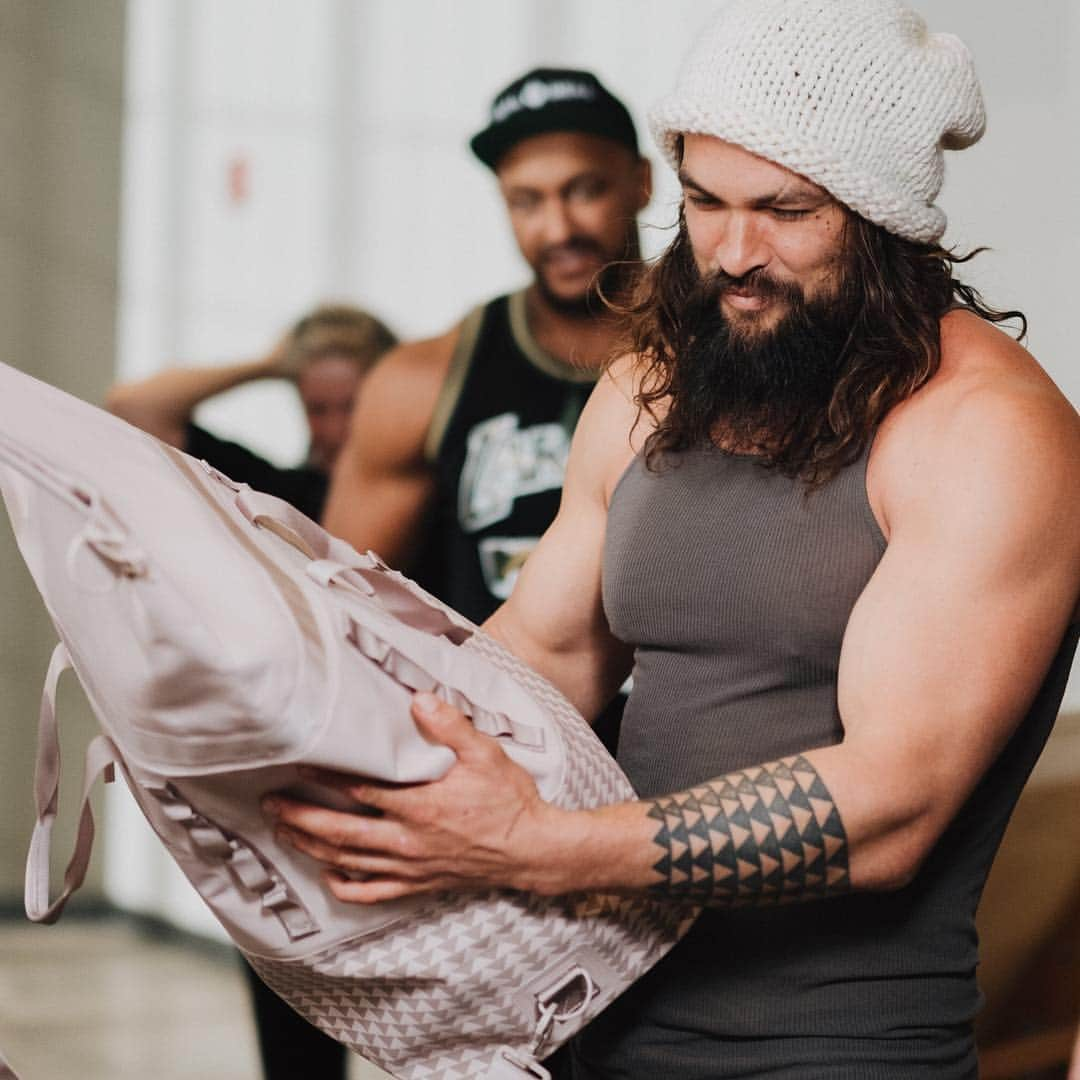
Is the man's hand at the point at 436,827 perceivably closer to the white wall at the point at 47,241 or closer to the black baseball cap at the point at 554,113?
the black baseball cap at the point at 554,113

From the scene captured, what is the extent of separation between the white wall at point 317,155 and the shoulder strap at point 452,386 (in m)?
0.63

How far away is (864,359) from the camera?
4.48 ft

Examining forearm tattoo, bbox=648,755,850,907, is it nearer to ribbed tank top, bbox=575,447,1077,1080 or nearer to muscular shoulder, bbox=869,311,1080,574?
ribbed tank top, bbox=575,447,1077,1080

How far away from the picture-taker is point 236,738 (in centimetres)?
108

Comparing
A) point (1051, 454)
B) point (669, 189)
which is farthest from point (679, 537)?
point (669, 189)

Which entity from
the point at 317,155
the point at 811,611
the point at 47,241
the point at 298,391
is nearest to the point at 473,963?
the point at 811,611

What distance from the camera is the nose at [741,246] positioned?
4.44 ft

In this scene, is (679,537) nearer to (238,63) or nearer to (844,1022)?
(844,1022)

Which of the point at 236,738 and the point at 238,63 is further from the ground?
the point at 238,63

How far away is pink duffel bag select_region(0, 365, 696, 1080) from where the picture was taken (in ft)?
3.44

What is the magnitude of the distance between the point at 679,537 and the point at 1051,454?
0.31 m

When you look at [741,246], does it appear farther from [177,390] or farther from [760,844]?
[177,390]

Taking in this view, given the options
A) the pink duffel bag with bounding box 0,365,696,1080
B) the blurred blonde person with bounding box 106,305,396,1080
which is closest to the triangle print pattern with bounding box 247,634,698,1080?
the pink duffel bag with bounding box 0,365,696,1080

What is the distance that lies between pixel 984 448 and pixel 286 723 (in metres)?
0.55
